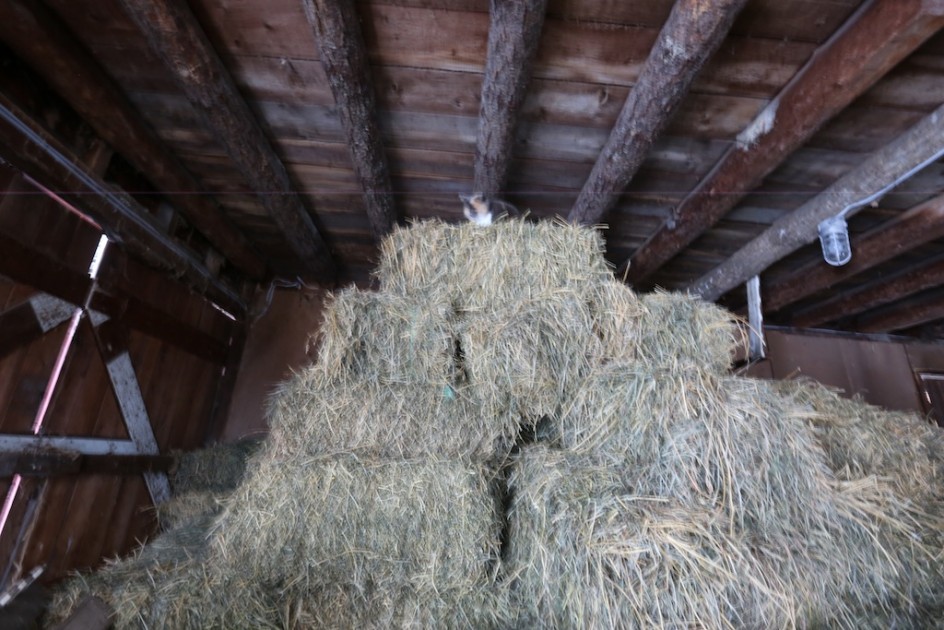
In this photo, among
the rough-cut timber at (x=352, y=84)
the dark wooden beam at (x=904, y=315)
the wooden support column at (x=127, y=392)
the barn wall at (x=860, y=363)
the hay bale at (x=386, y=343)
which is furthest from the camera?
the barn wall at (x=860, y=363)

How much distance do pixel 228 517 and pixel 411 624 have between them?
79cm

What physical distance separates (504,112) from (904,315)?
4557mm

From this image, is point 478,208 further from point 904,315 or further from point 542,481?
point 904,315

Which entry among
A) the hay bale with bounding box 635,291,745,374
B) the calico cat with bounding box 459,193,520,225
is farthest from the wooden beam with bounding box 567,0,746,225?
the hay bale with bounding box 635,291,745,374

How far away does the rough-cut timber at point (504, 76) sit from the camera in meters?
1.64

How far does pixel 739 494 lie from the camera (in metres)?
1.42

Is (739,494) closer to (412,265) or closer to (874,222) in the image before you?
(412,265)

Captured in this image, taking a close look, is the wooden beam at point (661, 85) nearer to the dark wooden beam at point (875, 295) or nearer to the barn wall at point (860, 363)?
the dark wooden beam at point (875, 295)

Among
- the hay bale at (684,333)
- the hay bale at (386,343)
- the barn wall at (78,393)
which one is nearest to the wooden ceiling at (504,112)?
the barn wall at (78,393)

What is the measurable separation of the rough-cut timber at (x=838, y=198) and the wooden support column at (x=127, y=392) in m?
3.94

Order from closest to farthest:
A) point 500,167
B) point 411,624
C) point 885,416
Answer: point 411,624 < point 885,416 < point 500,167

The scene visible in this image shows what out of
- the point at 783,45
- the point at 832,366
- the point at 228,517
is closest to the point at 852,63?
the point at 783,45

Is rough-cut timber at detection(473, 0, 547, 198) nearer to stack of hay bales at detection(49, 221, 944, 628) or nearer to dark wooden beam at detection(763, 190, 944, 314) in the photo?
stack of hay bales at detection(49, 221, 944, 628)

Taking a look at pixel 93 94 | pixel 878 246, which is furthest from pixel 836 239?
pixel 93 94
